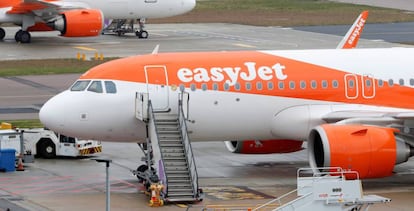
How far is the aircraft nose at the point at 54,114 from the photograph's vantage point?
4119 centimetres

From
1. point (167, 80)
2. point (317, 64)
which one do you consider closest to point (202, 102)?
point (167, 80)

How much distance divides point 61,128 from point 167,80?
3.74 m

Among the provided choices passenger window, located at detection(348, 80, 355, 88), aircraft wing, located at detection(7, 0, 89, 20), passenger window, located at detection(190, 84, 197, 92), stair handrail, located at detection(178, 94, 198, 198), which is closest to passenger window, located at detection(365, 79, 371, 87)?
passenger window, located at detection(348, 80, 355, 88)

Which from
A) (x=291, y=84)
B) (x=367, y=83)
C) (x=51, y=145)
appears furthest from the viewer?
(x=51, y=145)

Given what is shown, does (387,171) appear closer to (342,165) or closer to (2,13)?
(342,165)

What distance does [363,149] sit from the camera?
130 feet

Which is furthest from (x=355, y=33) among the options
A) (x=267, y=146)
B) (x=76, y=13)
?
(x=76, y=13)

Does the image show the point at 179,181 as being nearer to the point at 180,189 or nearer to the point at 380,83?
the point at 180,189

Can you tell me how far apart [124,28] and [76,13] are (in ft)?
33.5

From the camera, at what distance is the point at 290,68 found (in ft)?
139

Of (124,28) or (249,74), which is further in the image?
(124,28)

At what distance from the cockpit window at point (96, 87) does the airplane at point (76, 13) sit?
3666 centimetres

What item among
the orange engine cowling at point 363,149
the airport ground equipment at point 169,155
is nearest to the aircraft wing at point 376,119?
the orange engine cowling at point 363,149

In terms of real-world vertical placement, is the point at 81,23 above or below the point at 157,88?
below
